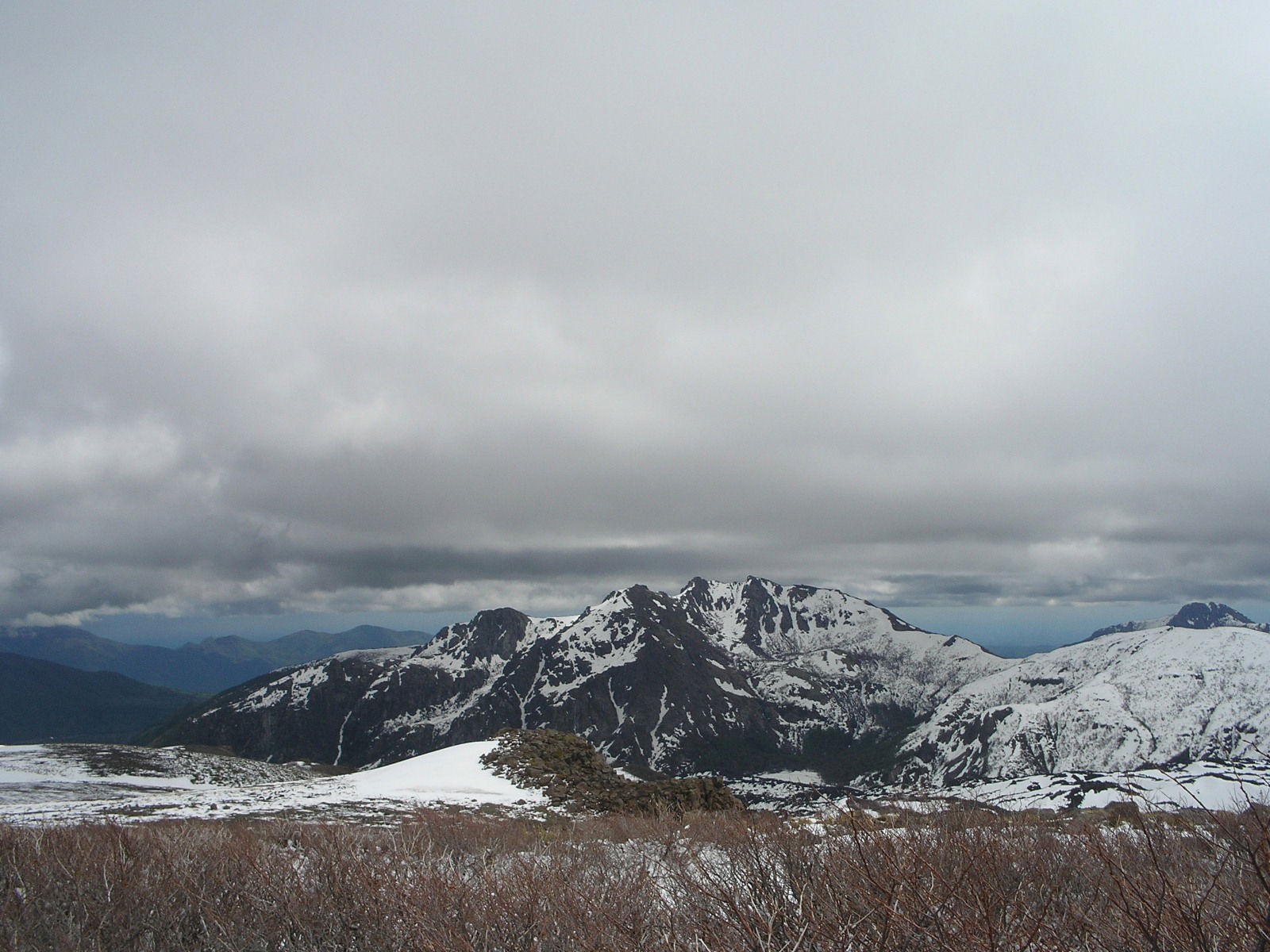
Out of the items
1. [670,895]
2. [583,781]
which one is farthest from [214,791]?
[670,895]

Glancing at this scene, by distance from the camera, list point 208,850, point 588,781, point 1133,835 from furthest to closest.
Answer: point 588,781
point 1133,835
point 208,850

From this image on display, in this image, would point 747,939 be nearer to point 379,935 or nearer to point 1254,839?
point 379,935

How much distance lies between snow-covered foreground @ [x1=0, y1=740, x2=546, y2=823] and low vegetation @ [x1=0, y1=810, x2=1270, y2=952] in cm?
1391

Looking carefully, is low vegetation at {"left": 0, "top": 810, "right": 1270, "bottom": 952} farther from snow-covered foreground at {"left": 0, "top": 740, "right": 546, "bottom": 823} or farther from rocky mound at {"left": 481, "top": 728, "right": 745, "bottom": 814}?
snow-covered foreground at {"left": 0, "top": 740, "right": 546, "bottom": 823}

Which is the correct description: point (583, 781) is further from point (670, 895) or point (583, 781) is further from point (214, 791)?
point (670, 895)

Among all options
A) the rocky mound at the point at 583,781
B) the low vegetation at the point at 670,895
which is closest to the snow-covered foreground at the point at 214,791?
the rocky mound at the point at 583,781

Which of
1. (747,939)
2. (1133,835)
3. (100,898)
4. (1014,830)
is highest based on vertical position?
(747,939)

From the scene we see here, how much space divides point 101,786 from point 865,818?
4541 cm

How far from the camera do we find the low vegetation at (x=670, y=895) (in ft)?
15.7

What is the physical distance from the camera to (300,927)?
261 inches

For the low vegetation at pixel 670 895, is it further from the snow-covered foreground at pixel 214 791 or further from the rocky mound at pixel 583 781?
the snow-covered foreground at pixel 214 791

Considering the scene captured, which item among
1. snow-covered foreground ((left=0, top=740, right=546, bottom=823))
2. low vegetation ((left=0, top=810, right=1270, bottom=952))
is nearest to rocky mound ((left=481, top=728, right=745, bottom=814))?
snow-covered foreground ((left=0, top=740, right=546, bottom=823))

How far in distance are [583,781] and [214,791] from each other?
20406mm

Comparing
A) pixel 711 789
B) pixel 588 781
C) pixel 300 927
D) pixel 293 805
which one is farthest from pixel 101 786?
pixel 300 927
